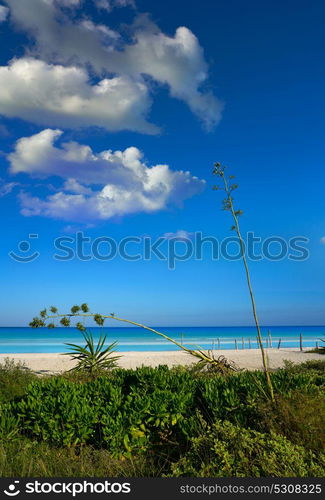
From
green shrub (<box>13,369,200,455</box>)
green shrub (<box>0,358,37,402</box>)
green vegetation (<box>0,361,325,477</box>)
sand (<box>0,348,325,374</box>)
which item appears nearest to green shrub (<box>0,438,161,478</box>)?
green vegetation (<box>0,361,325,477</box>)

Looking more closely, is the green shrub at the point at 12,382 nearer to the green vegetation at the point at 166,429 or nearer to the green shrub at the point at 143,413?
the green shrub at the point at 143,413

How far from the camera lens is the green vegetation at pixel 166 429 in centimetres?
470

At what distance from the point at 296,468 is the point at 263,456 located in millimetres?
347

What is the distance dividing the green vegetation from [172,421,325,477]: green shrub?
11mm

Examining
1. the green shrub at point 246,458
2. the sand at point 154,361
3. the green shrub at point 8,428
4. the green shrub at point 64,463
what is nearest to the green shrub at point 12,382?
the sand at point 154,361

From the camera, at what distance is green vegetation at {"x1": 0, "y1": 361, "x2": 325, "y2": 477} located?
4699mm

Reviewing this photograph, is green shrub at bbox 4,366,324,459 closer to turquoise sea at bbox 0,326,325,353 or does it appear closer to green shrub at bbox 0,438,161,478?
green shrub at bbox 0,438,161,478

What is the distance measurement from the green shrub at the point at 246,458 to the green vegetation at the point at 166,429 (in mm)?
11

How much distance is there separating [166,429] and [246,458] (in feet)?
7.01

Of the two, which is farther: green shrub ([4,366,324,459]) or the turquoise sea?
the turquoise sea

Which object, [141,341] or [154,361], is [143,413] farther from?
[141,341]

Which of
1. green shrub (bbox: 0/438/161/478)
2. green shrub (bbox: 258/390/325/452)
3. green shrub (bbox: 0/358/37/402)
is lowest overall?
green shrub (bbox: 0/438/161/478)

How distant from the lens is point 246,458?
14.5 ft

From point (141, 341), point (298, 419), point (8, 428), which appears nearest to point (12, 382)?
point (8, 428)
